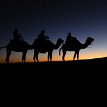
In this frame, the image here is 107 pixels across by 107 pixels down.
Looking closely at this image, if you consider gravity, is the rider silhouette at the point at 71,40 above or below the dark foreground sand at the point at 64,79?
above

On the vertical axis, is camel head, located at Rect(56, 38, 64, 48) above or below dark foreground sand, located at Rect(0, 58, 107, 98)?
above

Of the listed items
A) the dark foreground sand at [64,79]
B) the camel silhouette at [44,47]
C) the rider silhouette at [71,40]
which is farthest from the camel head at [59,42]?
the dark foreground sand at [64,79]

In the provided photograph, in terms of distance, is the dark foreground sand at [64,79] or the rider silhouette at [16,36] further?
the rider silhouette at [16,36]

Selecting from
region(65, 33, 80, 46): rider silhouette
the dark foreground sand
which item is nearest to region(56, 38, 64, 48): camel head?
region(65, 33, 80, 46): rider silhouette

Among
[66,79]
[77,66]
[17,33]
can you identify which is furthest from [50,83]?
[17,33]

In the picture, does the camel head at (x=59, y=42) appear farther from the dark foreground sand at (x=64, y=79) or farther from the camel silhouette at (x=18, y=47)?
the dark foreground sand at (x=64, y=79)

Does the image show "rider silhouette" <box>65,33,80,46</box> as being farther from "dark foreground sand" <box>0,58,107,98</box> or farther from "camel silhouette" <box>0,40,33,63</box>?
"dark foreground sand" <box>0,58,107,98</box>

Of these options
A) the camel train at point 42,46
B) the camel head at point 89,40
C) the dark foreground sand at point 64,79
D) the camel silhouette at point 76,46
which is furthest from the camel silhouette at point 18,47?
the dark foreground sand at point 64,79

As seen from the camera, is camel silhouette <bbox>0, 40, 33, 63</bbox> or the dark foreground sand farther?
camel silhouette <bbox>0, 40, 33, 63</bbox>

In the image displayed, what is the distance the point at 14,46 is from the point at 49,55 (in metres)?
2.47

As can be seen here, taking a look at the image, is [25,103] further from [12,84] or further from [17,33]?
[17,33]

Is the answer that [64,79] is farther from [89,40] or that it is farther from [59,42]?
[59,42]

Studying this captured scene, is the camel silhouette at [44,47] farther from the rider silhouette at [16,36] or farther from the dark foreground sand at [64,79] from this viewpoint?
the dark foreground sand at [64,79]

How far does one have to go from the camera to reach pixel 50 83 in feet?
39.1
